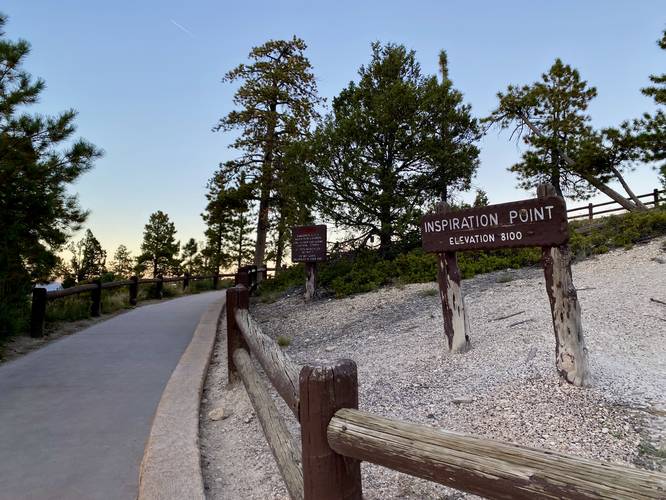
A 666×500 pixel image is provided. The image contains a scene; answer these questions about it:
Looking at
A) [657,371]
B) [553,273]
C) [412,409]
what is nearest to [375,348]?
[412,409]

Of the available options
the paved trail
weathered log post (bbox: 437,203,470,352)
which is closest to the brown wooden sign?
weathered log post (bbox: 437,203,470,352)

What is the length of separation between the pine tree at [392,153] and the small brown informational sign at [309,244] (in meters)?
0.65

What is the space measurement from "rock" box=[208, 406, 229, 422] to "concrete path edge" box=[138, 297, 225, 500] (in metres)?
0.17

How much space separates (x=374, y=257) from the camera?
12.6m

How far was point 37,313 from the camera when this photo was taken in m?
7.98

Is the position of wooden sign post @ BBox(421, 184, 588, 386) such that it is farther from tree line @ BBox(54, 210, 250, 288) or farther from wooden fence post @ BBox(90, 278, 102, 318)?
tree line @ BBox(54, 210, 250, 288)

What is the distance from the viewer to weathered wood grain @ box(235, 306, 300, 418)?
230 centimetres

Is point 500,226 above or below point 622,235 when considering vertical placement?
below

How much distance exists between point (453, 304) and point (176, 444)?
3.61m

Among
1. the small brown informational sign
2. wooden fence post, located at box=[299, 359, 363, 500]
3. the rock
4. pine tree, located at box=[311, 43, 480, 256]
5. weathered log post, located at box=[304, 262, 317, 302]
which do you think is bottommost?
the rock

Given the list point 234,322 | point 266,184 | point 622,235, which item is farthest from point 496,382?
point 266,184

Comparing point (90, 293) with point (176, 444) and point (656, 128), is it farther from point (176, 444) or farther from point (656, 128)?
point (656, 128)

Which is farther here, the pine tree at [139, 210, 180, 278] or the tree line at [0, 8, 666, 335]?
the pine tree at [139, 210, 180, 278]

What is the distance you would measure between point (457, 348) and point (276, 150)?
1805 cm
